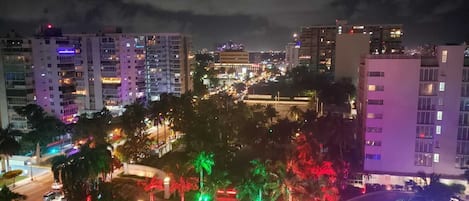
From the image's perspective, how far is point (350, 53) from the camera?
109m

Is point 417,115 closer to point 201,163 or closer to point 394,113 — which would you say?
point 394,113

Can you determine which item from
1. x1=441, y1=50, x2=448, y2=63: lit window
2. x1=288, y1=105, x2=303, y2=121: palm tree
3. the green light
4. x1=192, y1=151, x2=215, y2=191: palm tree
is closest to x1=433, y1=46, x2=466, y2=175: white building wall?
x1=441, y1=50, x2=448, y2=63: lit window

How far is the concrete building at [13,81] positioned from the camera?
6831cm

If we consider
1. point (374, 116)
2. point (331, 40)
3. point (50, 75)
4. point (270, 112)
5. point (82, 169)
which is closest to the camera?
point (82, 169)

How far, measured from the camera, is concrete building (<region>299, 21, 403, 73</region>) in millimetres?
136000

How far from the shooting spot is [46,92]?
2766 inches

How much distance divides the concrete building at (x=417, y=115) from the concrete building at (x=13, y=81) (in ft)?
190

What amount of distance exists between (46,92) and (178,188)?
42364mm

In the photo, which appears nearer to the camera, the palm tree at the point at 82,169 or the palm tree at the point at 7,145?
the palm tree at the point at 82,169

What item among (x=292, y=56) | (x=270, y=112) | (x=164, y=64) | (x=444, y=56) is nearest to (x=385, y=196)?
(x=444, y=56)

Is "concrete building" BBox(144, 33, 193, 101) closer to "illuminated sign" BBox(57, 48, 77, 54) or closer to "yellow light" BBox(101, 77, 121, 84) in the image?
"yellow light" BBox(101, 77, 121, 84)

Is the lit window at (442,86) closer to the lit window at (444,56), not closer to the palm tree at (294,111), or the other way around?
the lit window at (444,56)

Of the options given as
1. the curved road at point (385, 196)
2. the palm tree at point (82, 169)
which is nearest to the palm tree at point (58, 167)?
the palm tree at point (82, 169)

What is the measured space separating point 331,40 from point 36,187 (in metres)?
113
